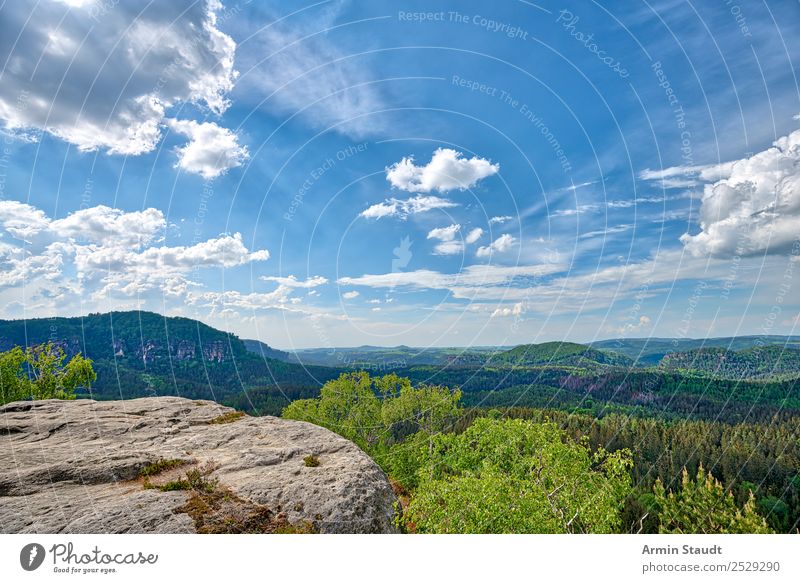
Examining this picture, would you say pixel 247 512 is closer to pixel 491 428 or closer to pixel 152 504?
pixel 152 504

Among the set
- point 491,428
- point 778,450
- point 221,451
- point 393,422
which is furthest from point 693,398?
point 221,451

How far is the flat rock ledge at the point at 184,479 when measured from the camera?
11422 mm

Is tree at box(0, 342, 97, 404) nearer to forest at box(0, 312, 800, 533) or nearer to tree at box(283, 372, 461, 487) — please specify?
forest at box(0, 312, 800, 533)

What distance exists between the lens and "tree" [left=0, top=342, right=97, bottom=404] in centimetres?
4047

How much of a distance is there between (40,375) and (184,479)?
1791 inches

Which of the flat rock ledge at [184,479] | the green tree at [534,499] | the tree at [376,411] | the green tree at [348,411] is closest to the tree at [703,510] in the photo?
the green tree at [534,499]

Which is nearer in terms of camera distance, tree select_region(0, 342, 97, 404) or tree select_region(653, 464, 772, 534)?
tree select_region(653, 464, 772, 534)

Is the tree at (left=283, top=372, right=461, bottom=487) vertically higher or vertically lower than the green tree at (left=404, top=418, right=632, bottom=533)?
lower

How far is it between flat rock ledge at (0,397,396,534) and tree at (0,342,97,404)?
97.3ft

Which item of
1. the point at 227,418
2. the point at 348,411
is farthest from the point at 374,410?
the point at 227,418

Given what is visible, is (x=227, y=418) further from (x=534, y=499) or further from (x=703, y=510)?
(x=703, y=510)

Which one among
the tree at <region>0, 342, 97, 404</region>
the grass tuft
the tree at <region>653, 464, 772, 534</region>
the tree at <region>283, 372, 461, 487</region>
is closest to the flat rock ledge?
the grass tuft
